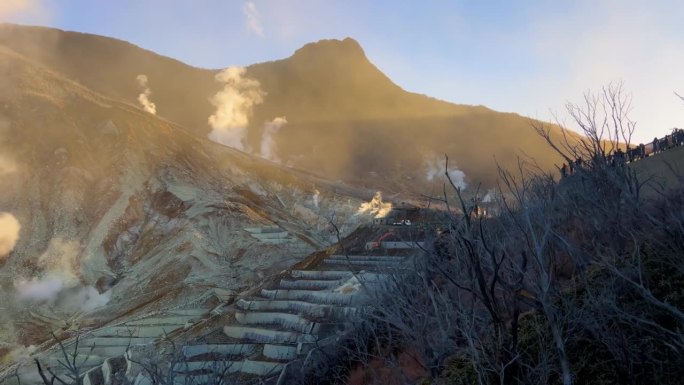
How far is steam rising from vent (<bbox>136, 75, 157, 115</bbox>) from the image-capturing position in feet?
288

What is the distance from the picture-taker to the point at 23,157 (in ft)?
154

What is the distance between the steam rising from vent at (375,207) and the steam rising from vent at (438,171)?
24.1 meters

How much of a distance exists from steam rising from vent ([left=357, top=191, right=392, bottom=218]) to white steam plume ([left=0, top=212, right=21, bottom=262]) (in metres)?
27.6

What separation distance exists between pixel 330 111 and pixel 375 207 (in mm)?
48694

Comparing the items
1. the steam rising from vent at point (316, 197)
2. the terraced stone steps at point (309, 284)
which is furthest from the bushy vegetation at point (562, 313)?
the steam rising from vent at point (316, 197)

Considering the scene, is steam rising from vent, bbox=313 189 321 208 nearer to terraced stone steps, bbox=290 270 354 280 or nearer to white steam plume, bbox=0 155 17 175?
terraced stone steps, bbox=290 270 354 280

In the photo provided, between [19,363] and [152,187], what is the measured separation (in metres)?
23.9

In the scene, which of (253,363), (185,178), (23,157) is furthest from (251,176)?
(253,363)

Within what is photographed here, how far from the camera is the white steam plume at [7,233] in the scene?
38344 mm

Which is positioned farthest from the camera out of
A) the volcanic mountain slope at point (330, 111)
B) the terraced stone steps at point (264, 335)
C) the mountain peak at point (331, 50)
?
the mountain peak at point (331, 50)

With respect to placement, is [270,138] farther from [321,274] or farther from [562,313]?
[562,313]

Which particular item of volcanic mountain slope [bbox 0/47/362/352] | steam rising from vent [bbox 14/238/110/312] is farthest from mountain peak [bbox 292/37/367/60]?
steam rising from vent [bbox 14/238/110/312]

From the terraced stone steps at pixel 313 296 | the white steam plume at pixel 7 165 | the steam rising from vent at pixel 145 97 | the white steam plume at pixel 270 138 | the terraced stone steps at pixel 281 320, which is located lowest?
the terraced stone steps at pixel 281 320

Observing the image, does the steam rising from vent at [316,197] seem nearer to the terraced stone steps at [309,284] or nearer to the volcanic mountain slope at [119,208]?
the volcanic mountain slope at [119,208]
